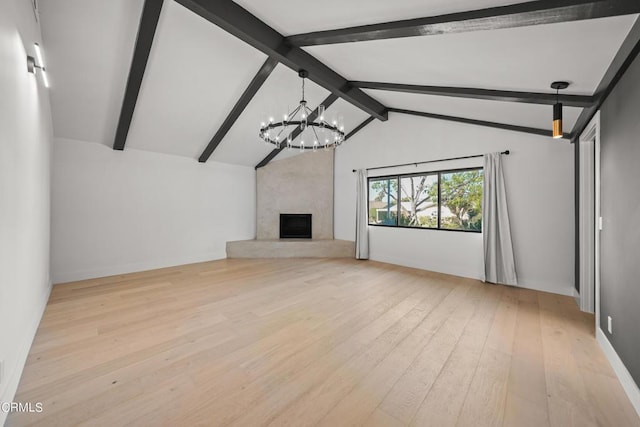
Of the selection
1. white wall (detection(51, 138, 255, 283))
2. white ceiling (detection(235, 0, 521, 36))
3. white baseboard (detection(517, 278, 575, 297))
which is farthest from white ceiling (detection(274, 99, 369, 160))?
white baseboard (detection(517, 278, 575, 297))

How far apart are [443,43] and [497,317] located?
10.1 ft

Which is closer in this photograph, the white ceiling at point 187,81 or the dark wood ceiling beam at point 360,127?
the white ceiling at point 187,81

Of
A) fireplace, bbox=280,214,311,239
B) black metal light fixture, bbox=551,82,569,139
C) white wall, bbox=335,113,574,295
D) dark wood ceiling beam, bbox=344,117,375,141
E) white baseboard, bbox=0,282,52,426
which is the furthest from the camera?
fireplace, bbox=280,214,311,239

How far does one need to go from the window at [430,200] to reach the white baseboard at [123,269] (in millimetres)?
4179

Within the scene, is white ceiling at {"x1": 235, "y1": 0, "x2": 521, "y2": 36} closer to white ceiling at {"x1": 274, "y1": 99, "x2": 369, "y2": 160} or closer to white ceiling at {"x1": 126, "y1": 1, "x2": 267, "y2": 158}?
white ceiling at {"x1": 126, "y1": 1, "x2": 267, "y2": 158}

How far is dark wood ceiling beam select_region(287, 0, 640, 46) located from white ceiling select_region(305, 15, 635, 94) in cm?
18

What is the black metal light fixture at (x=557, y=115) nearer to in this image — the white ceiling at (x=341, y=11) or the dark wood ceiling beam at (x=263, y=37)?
the white ceiling at (x=341, y=11)

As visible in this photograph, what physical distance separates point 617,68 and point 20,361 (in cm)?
510

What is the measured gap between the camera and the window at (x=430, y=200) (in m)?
4.79

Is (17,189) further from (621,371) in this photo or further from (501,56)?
(621,371)

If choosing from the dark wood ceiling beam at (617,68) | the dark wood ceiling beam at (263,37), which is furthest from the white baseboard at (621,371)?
the dark wood ceiling beam at (263,37)

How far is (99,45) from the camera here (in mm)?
2912

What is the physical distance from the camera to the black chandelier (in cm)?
339

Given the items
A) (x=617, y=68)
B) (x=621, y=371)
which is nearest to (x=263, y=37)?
(x=617, y=68)
